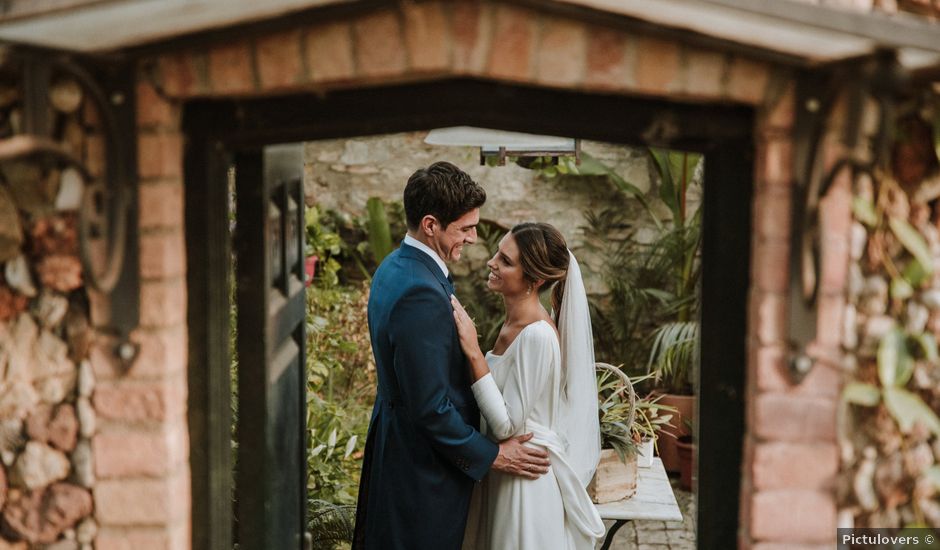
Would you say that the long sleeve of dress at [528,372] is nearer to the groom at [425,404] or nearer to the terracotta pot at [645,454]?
the groom at [425,404]

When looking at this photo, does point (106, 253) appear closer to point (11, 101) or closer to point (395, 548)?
point (11, 101)

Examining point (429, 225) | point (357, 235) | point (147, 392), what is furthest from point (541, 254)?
point (357, 235)

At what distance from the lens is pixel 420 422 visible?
3529 mm

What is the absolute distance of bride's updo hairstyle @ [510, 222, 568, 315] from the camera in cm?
397

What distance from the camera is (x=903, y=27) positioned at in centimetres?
191

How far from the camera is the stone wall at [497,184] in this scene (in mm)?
8312

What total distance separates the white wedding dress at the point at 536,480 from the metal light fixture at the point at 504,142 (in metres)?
1.05

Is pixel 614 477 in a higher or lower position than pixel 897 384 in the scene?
lower

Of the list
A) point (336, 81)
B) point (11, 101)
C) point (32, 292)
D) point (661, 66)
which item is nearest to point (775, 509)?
point (661, 66)

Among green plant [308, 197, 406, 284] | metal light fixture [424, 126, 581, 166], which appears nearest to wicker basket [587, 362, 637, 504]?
metal light fixture [424, 126, 581, 166]

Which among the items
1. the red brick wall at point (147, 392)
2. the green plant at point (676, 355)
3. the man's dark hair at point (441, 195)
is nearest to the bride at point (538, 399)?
the man's dark hair at point (441, 195)

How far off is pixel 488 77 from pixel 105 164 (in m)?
0.98

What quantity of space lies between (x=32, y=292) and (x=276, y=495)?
3.52ft

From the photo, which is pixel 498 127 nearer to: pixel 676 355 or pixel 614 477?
pixel 614 477
